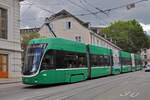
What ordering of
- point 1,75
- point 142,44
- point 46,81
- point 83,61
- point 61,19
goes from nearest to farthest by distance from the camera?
point 46,81
point 83,61
point 1,75
point 61,19
point 142,44

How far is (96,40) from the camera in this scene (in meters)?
45.9

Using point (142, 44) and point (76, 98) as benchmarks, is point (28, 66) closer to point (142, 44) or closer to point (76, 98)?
point (76, 98)

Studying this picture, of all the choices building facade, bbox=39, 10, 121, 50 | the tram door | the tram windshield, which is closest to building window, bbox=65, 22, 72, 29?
building facade, bbox=39, 10, 121, 50

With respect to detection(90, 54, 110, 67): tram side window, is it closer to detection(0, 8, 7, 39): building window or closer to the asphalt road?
the asphalt road

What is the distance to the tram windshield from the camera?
13023 millimetres

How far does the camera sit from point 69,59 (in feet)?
50.7

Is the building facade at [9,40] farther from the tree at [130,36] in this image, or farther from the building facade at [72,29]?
the tree at [130,36]

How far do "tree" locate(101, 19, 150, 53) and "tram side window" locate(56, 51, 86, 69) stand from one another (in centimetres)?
4406

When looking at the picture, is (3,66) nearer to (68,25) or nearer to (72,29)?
(72,29)

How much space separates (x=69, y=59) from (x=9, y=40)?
904 centimetres

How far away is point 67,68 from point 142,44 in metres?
50.0

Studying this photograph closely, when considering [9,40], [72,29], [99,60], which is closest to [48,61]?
[99,60]

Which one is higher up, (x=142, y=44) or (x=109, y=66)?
(x=142, y=44)

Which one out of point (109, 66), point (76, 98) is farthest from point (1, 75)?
point (76, 98)
